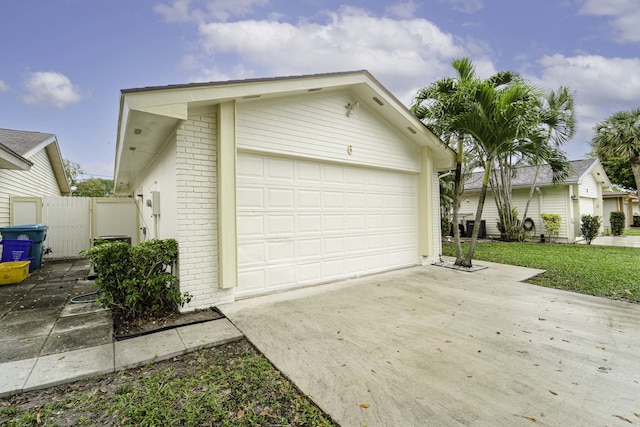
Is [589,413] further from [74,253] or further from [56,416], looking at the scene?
[74,253]

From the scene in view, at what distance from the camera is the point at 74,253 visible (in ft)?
34.2

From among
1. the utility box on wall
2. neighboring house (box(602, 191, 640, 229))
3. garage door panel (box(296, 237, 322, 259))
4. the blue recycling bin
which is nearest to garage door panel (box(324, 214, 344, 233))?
garage door panel (box(296, 237, 322, 259))

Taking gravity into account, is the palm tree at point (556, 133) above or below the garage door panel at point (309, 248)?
above

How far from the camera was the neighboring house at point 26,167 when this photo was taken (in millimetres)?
7711

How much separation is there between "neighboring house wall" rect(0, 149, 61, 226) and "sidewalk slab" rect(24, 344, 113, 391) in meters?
8.72

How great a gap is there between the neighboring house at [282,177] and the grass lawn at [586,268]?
2730 mm

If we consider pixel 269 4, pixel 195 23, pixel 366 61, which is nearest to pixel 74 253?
pixel 195 23

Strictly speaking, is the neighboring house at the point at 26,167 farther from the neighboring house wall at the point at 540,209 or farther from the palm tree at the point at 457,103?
the neighboring house wall at the point at 540,209

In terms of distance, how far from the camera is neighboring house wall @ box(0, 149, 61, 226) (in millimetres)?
8719

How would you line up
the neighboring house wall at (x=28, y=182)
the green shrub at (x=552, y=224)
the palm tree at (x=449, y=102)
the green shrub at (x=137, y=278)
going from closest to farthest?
the green shrub at (x=137, y=278) < the palm tree at (x=449, y=102) < the neighboring house wall at (x=28, y=182) < the green shrub at (x=552, y=224)

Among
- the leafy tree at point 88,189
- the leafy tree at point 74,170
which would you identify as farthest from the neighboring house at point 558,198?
the leafy tree at point 74,170

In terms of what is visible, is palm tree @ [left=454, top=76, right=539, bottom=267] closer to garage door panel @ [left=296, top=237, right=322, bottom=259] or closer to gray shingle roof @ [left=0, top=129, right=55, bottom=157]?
garage door panel @ [left=296, top=237, right=322, bottom=259]

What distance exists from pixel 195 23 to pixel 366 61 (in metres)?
8.60

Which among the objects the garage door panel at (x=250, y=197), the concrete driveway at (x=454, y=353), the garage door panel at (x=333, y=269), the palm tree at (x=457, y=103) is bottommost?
the concrete driveway at (x=454, y=353)
